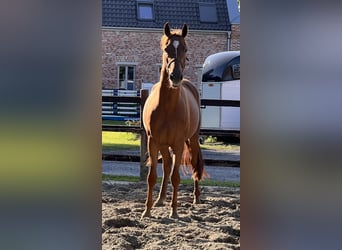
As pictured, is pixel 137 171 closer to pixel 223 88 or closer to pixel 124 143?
pixel 124 143

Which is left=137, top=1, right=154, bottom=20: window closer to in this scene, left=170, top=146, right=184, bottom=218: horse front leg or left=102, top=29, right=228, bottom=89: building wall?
left=102, top=29, right=228, bottom=89: building wall

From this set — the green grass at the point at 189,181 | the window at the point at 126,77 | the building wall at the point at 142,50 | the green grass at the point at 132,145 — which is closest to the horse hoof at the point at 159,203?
the green grass at the point at 189,181

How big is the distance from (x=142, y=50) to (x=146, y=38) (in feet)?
1.67

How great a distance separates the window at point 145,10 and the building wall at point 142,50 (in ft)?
3.17

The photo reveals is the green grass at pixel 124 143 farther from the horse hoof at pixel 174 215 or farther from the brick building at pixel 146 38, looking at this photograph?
the horse hoof at pixel 174 215

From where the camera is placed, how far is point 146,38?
16.5 meters

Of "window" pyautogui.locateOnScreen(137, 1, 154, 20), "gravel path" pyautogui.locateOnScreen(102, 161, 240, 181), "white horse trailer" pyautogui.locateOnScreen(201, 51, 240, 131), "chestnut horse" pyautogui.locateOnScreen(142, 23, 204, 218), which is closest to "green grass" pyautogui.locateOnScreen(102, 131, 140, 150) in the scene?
"gravel path" pyautogui.locateOnScreen(102, 161, 240, 181)

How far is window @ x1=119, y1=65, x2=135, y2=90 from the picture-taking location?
16.7m

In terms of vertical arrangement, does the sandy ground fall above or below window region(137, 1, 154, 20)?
below

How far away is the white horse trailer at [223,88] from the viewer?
440 inches

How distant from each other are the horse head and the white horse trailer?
7197 mm
